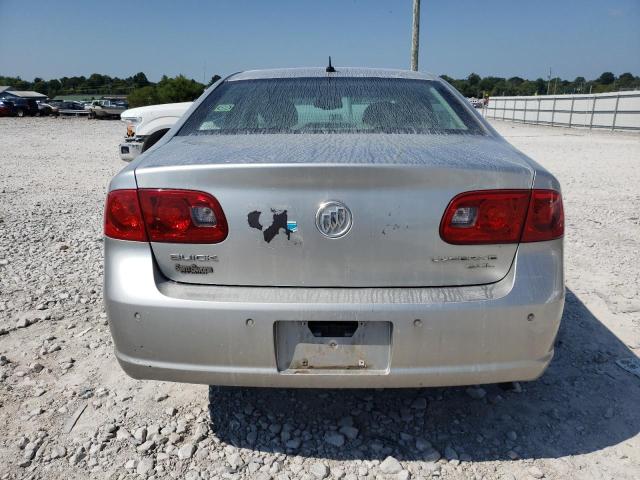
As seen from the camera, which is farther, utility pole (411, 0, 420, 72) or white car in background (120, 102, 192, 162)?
utility pole (411, 0, 420, 72)

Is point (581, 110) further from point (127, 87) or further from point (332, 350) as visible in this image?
point (127, 87)

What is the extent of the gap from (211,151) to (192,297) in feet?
1.85

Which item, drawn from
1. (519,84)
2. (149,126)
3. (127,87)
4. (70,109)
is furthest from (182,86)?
(519,84)

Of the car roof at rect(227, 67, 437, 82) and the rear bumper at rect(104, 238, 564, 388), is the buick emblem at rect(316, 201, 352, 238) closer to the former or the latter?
the rear bumper at rect(104, 238, 564, 388)

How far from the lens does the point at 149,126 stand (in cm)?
687

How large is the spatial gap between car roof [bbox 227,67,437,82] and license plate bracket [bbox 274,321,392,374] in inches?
64.4

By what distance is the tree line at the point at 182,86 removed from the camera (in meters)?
45.7

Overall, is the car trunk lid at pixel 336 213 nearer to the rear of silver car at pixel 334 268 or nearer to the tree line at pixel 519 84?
the rear of silver car at pixel 334 268

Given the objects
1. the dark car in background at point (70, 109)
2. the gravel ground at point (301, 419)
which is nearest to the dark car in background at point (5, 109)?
the dark car in background at point (70, 109)

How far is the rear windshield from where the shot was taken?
2.38 metres

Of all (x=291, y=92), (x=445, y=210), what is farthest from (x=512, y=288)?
(x=291, y=92)

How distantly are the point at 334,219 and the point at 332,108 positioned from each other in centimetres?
101

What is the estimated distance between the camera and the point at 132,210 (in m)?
1.82

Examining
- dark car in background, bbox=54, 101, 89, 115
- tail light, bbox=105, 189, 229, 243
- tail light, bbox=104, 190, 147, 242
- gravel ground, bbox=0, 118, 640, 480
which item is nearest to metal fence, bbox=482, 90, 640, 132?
gravel ground, bbox=0, 118, 640, 480
